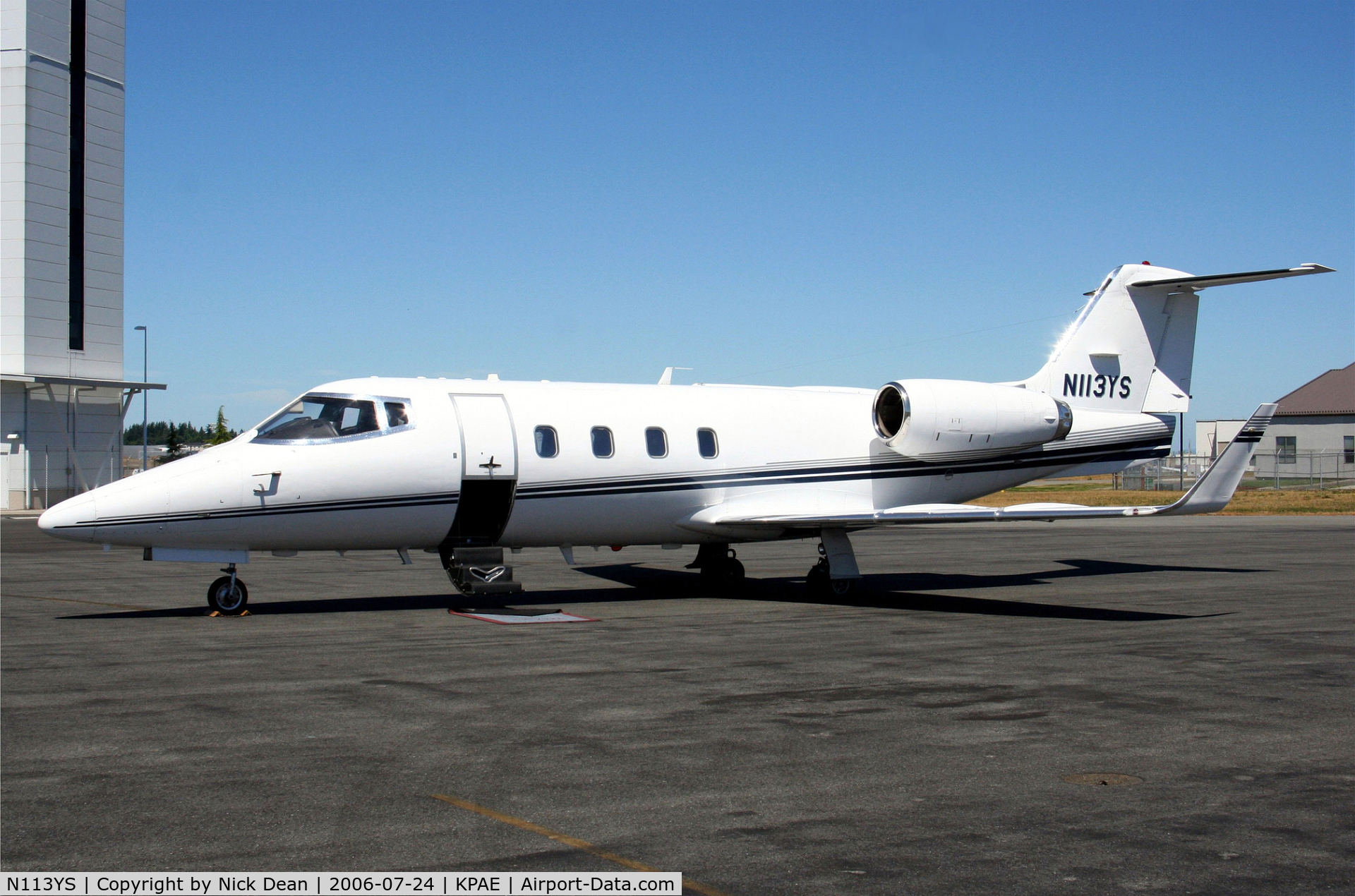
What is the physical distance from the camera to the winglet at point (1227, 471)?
14.7 metres

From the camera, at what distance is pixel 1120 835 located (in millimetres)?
5992

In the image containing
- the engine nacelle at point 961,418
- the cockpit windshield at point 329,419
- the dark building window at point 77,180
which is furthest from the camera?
the dark building window at point 77,180

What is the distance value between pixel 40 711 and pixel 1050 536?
28827 millimetres

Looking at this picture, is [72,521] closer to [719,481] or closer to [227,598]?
[227,598]

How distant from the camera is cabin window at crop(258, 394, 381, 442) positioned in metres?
15.1

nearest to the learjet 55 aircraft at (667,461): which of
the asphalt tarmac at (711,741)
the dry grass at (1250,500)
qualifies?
the asphalt tarmac at (711,741)

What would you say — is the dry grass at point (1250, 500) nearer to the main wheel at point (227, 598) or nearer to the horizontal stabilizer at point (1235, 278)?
the horizontal stabilizer at point (1235, 278)

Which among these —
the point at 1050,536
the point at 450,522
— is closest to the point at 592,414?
the point at 450,522

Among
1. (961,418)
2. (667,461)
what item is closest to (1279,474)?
(961,418)

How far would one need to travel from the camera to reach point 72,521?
45.2ft

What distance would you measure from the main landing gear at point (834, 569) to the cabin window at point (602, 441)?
348 centimetres

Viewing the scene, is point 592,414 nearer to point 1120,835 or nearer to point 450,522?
point 450,522

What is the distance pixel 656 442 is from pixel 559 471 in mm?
1646

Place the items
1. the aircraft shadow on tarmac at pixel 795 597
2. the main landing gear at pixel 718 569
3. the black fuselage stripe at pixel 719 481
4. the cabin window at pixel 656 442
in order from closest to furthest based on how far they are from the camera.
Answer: the black fuselage stripe at pixel 719 481
the aircraft shadow on tarmac at pixel 795 597
the cabin window at pixel 656 442
the main landing gear at pixel 718 569
